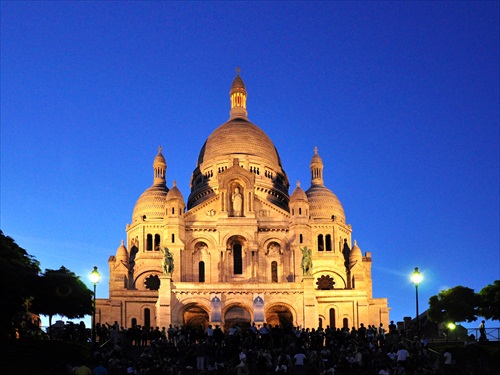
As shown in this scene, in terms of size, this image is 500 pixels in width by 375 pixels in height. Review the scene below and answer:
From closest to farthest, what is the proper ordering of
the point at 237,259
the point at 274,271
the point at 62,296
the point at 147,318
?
the point at 62,296 < the point at 237,259 < the point at 274,271 < the point at 147,318

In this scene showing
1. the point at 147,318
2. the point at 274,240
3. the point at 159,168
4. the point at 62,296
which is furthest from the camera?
the point at 159,168

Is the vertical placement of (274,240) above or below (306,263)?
above

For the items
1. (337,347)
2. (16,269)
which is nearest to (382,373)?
(337,347)

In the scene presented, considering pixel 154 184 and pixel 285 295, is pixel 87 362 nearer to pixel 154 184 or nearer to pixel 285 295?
pixel 285 295

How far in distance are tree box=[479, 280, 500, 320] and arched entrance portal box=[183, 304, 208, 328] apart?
24.1 meters

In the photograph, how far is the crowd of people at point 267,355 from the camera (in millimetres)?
39938

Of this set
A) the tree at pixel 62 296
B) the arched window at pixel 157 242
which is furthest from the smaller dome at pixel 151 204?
the tree at pixel 62 296

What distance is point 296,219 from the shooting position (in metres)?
86.0

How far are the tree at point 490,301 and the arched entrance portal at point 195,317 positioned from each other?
24076 millimetres

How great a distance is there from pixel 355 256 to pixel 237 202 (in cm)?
1755

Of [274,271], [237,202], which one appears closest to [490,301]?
[274,271]

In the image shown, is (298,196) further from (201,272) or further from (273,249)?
(201,272)

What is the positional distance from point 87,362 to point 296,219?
4580cm

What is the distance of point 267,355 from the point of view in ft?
142
